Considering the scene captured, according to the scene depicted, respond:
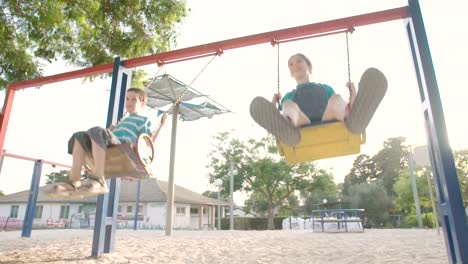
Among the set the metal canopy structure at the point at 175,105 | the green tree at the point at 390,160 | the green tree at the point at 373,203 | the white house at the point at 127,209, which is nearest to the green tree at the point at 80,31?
the metal canopy structure at the point at 175,105

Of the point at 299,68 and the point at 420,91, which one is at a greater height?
the point at 299,68

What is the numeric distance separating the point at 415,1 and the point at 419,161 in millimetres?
5564

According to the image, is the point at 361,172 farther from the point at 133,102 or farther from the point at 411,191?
the point at 133,102

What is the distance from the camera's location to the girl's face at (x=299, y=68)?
3.50 m

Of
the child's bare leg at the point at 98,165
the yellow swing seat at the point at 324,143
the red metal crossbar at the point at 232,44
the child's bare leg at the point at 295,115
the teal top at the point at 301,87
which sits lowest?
the child's bare leg at the point at 98,165

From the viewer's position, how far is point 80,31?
6484 millimetres

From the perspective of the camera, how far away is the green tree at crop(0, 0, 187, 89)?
18.7 ft

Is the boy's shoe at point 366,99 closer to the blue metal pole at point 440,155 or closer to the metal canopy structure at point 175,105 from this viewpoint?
the blue metal pole at point 440,155

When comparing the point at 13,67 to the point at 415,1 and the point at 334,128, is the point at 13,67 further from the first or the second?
the point at 415,1

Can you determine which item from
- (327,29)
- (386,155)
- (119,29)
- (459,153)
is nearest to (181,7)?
(119,29)

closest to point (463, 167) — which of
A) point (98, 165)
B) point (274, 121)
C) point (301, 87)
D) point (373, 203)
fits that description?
point (373, 203)

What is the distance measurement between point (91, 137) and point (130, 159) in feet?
1.36

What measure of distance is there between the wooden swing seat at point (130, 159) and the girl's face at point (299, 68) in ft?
5.46

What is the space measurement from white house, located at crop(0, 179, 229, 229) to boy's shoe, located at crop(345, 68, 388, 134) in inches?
948
